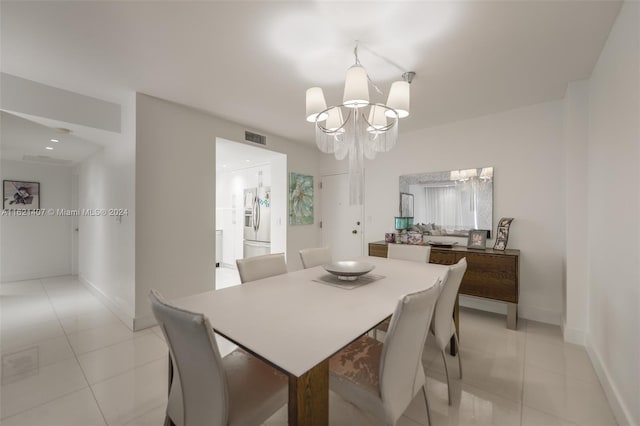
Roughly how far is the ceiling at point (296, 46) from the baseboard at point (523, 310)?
2.37 metres

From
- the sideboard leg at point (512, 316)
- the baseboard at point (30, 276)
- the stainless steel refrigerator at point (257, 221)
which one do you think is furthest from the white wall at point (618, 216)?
the baseboard at point (30, 276)

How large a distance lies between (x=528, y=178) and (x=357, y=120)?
2.32 meters

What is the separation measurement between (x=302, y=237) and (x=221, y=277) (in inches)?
70.6

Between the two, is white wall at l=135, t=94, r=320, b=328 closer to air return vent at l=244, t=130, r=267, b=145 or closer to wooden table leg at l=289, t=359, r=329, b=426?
air return vent at l=244, t=130, r=267, b=145

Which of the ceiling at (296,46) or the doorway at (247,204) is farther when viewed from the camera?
the doorway at (247,204)

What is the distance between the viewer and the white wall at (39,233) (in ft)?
15.5

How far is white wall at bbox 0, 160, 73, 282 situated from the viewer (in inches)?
186

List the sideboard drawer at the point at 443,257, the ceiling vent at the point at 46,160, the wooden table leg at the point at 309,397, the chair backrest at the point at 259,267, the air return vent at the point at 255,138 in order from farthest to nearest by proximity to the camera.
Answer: the ceiling vent at the point at 46,160 < the air return vent at the point at 255,138 < the sideboard drawer at the point at 443,257 < the chair backrest at the point at 259,267 < the wooden table leg at the point at 309,397

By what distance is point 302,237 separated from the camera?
189 inches

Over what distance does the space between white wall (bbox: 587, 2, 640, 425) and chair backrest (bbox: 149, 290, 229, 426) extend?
81.1 inches

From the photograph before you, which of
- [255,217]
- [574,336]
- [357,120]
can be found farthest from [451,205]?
[255,217]

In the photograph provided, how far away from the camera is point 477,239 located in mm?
3227

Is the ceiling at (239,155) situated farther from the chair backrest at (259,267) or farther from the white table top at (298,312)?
the white table top at (298,312)

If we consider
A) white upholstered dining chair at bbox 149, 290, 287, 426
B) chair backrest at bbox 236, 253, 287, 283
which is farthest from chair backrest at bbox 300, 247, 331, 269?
white upholstered dining chair at bbox 149, 290, 287, 426
